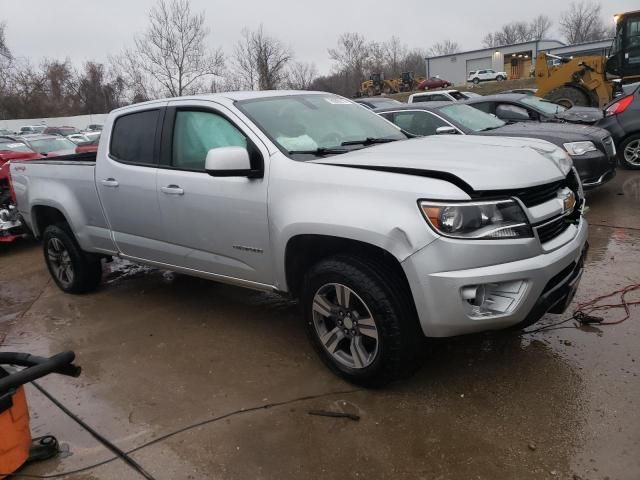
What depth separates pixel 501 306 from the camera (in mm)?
2596

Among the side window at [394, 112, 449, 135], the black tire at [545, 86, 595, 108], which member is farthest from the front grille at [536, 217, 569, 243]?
the black tire at [545, 86, 595, 108]

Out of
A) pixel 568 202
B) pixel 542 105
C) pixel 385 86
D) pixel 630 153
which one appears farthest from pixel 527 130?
pixel 385 86

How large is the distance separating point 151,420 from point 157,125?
7.56ft

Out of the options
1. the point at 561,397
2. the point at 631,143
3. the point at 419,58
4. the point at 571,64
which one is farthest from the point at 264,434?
the point at 419,58

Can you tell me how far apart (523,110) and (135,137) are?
690 cm

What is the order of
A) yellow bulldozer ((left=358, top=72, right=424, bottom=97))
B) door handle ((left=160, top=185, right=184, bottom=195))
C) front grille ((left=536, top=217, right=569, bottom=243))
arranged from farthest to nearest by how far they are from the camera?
yellow bulldozer ((left=358, top=72, right=424, bottom=97)) < door handle ((left=160, top=185, right=184, bottom=195)) < front grille ((left=536, top=217, right=569, bottom=243))

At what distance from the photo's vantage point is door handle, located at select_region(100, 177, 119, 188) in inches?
170

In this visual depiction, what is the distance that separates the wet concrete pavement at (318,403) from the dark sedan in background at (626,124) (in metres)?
5.31

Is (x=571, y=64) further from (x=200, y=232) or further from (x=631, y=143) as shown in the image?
(x=200, y=232)

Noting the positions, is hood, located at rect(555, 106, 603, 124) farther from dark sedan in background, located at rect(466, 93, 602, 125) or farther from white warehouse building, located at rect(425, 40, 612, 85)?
white warehouse building, located at rect(425, 40, 612, 85)

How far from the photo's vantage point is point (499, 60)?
189 ft

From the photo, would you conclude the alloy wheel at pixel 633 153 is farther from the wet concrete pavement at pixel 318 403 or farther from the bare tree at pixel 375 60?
the bare tree at pixel 375 60

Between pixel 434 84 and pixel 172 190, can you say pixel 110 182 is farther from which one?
pixel 434 84

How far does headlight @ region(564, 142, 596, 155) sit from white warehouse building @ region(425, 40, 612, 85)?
43.1 metres
